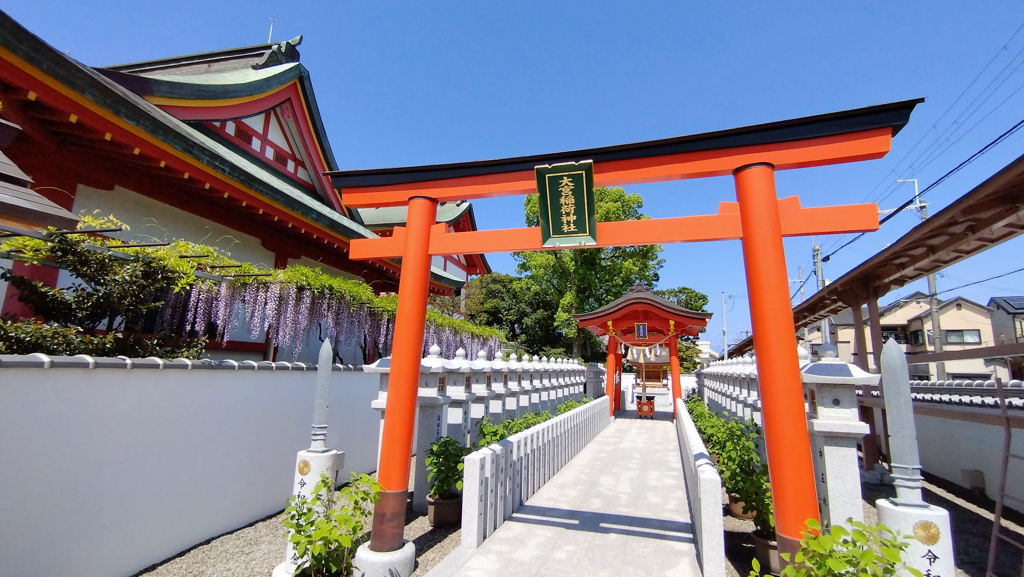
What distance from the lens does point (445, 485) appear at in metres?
5.12

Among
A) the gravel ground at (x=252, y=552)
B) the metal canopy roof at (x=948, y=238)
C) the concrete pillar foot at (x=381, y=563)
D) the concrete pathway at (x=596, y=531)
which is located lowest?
the gravel ground at (x=252, y=552)

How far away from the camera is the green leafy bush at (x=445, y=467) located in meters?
5.13

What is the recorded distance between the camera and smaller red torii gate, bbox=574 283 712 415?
14.2 meters

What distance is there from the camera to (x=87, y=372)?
3.76 meters

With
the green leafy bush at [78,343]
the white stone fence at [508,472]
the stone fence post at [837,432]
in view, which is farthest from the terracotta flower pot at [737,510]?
the green leafy bush at [78,343]

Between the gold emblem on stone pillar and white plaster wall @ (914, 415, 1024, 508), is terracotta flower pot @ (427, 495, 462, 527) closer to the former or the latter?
the gold emblem on stone pillar

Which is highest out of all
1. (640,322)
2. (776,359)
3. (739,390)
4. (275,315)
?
(640,322)

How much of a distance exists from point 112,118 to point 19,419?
3242mm

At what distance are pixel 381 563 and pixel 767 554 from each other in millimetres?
3254

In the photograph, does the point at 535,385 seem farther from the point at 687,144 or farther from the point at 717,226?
the point at 687,144

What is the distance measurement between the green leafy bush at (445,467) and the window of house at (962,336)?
3444cm

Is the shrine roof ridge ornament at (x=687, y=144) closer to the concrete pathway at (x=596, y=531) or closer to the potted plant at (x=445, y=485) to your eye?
the potted plant at (x=445, y=485)

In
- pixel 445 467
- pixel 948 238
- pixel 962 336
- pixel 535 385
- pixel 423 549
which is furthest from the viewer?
pixel 962 336

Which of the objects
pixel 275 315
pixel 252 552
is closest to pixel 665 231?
pixel 252 552
